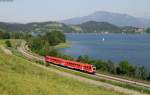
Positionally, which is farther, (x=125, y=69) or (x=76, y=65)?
(x=125, y=69)

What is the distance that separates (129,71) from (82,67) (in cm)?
906

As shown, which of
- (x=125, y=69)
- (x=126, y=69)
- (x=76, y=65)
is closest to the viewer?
(x=76, y=65)

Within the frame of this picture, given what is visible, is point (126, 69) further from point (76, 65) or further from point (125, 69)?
point (76, 65)

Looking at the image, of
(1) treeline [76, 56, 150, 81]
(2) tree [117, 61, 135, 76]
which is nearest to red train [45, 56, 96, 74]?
(1) treeline [76, 56, 150, 81]

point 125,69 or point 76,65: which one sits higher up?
point 76,65

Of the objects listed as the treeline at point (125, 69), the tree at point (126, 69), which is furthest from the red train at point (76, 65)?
the tree at point (126, 69)

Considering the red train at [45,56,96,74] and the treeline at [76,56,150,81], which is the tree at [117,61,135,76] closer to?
the treeline at [76,56,150,81]

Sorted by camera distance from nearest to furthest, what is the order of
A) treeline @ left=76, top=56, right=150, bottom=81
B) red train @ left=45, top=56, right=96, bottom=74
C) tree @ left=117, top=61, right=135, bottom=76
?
1. red train @ left=45, top=56, right=96, bottom=74
2. treeline @ left=76, top=56, right=150, bottom=81
3. tree @ left=117, top=61, right=135, bottom=76

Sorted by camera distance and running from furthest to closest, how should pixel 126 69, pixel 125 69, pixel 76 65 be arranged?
pixel 125 69 → pixel 126 69 → pixel 76 65

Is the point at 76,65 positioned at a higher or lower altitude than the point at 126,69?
higher

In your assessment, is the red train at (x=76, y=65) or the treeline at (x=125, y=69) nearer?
the red train at (x=76, y=65)

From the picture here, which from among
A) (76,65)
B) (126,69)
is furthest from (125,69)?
(76,65)

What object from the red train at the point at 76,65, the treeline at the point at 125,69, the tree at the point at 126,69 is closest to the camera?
the red train at the point at 76,65

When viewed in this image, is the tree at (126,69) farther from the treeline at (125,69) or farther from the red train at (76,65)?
the red train at (76,65)
